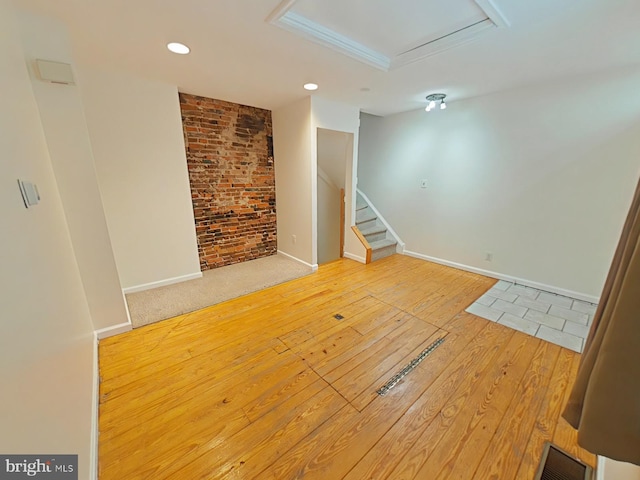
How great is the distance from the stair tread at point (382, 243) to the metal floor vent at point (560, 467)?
9.69 ft

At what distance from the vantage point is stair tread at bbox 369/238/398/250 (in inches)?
162

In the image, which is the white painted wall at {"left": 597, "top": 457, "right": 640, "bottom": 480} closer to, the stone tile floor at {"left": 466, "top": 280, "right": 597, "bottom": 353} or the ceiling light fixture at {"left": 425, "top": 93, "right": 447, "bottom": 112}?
the stone tile floor at {"left": 466, "top": 280, "right": 597, "bottom": 353}

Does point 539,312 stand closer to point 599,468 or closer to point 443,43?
point 599,468

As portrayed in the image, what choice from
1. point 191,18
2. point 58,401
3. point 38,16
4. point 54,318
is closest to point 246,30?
point 191,18

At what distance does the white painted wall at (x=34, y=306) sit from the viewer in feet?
2.35

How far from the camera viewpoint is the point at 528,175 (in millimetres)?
2867

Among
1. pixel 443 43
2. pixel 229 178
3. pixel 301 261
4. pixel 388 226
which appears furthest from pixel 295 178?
pixel 443 43

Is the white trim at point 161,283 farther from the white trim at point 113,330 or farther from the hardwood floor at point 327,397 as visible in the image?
the hardwood floor at point 327,397

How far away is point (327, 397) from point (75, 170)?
2.46 m

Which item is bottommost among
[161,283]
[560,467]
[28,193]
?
[560,467]

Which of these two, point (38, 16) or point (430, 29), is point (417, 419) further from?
point (38, 16)

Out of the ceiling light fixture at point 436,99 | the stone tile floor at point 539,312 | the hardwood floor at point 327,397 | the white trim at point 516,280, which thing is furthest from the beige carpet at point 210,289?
the ceiling light fixture at point 436,99
